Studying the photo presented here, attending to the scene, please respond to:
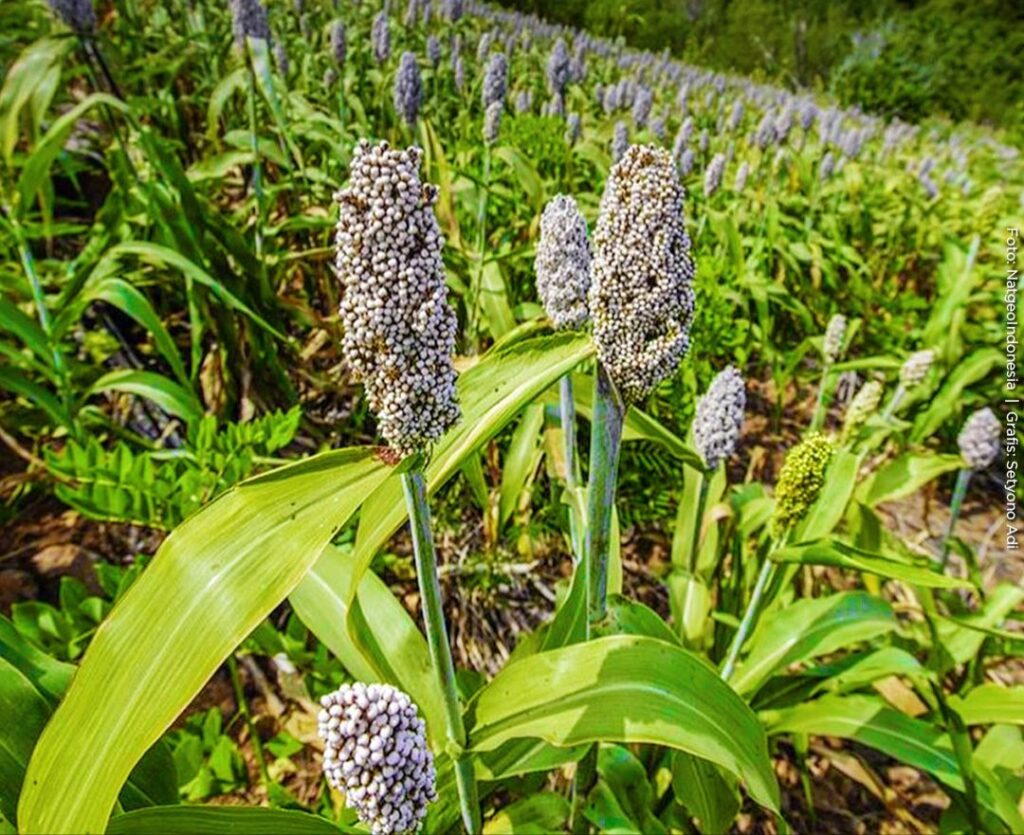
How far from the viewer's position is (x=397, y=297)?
0.72 metres

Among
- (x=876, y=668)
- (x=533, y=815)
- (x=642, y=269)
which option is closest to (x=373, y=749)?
(x=642, y=269)

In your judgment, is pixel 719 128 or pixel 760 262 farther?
pixel 719 128

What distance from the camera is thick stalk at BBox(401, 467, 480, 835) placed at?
84 cm

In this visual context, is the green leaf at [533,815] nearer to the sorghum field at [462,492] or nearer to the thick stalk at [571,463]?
the sorghum field at [462,492]

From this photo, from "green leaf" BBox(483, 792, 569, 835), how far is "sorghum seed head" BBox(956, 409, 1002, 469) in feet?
5.92

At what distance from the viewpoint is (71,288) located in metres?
2.32

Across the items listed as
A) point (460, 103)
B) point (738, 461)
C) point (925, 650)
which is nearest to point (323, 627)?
point (925, 650)

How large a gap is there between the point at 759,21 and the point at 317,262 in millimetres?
29169

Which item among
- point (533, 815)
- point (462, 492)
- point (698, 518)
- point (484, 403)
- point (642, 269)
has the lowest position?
point (462, 492)

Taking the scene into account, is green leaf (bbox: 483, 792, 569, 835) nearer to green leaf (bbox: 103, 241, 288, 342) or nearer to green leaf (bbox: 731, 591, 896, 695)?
green leaf (bbox: 731, 591, 896, 695)

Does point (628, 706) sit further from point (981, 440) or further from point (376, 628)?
point (981, 440)

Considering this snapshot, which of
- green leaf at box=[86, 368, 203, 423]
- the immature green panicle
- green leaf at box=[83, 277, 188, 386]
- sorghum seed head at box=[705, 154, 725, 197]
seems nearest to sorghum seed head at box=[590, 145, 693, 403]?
the immature green panicle

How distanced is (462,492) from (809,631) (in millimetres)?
1271

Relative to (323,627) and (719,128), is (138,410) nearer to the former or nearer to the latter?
(323,627)
